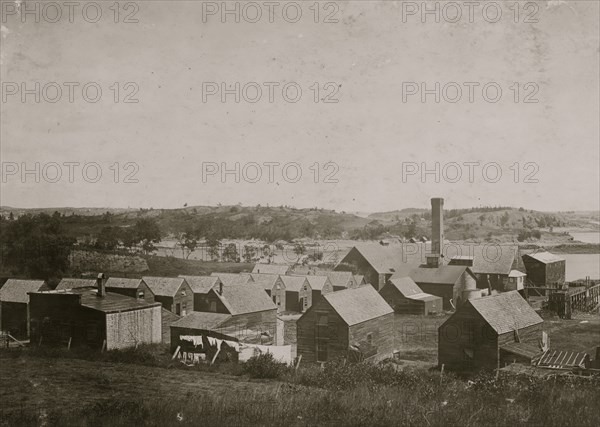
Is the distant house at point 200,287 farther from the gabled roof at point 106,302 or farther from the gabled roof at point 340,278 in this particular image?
the gabled roof at point 340,278

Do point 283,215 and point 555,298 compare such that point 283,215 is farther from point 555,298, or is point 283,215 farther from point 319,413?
point 319,413

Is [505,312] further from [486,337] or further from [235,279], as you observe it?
[235,279]

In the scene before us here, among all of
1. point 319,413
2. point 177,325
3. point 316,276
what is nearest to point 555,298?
point 316,276

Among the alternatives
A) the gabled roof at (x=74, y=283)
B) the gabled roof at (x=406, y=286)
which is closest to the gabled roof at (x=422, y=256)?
the gabled roof at (x=406, y=286)

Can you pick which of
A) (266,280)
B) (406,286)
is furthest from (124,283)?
(406,286)

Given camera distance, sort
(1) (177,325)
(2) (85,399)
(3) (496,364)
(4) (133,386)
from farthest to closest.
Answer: (1) (177,325), (3) (496,364), (4) (133,386), (2) (85,399)

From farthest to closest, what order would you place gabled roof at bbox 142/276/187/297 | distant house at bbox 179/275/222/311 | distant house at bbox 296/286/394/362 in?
distant house at bbox 179/275/222/311 < gabled roof at bbox 142/276/187/297 < distant house at bbox 296/286/394/362

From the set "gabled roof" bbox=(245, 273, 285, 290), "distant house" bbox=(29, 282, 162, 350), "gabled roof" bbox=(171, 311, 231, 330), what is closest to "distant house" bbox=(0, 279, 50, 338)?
"distant house" bbox=(29, 282, 162, 350)

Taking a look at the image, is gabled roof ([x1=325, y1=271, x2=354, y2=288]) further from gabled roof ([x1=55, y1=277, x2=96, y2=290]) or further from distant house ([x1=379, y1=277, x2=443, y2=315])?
gabled roof ([x1=55, y1=277, x2=96, y2=290])
